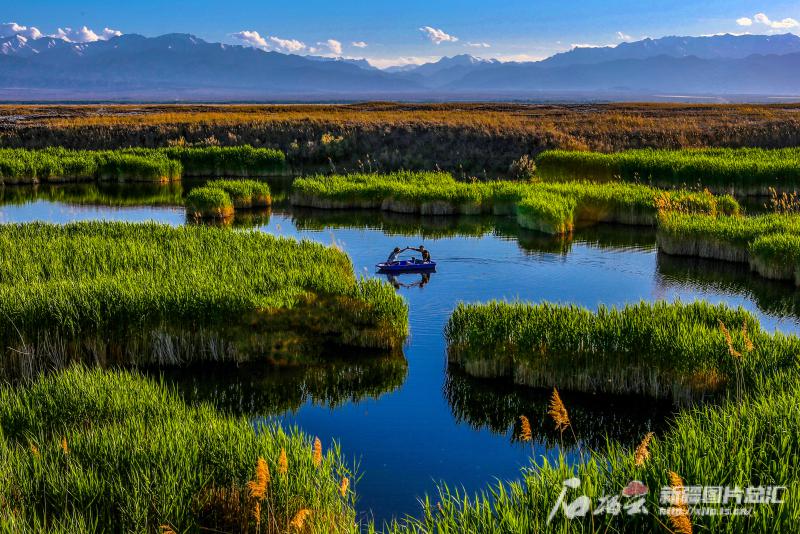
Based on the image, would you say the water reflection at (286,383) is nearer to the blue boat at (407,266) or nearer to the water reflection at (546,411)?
the water reflection at (546,411)

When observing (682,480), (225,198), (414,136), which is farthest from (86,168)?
(682,480)

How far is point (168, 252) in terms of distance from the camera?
20.3 m

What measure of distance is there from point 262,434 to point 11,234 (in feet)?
54.2

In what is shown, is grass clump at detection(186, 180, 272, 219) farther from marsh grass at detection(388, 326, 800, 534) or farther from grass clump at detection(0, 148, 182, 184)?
marsh grass at detection(388, 326, 800, 534)

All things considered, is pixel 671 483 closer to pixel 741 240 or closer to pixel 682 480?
pixel 682 480

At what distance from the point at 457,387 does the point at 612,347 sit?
289 centimetres

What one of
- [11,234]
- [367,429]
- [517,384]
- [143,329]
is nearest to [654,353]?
[517,384]

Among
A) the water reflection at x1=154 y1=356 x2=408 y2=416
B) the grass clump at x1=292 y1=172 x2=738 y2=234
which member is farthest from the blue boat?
the grass clump at x1=292 y1=172 x2=738 y2=234

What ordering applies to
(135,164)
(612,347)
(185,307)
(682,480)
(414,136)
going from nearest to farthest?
(682,480), (612,347), (185,307), (135,164), (414,136)

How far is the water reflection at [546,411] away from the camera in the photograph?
502 inches

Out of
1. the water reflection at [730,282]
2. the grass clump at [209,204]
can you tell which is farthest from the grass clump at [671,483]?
the grass clump at [209,204]

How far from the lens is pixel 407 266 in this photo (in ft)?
76.7

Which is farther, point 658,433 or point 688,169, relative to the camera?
point 688,169

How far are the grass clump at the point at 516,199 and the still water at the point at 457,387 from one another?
3074 millimetres
